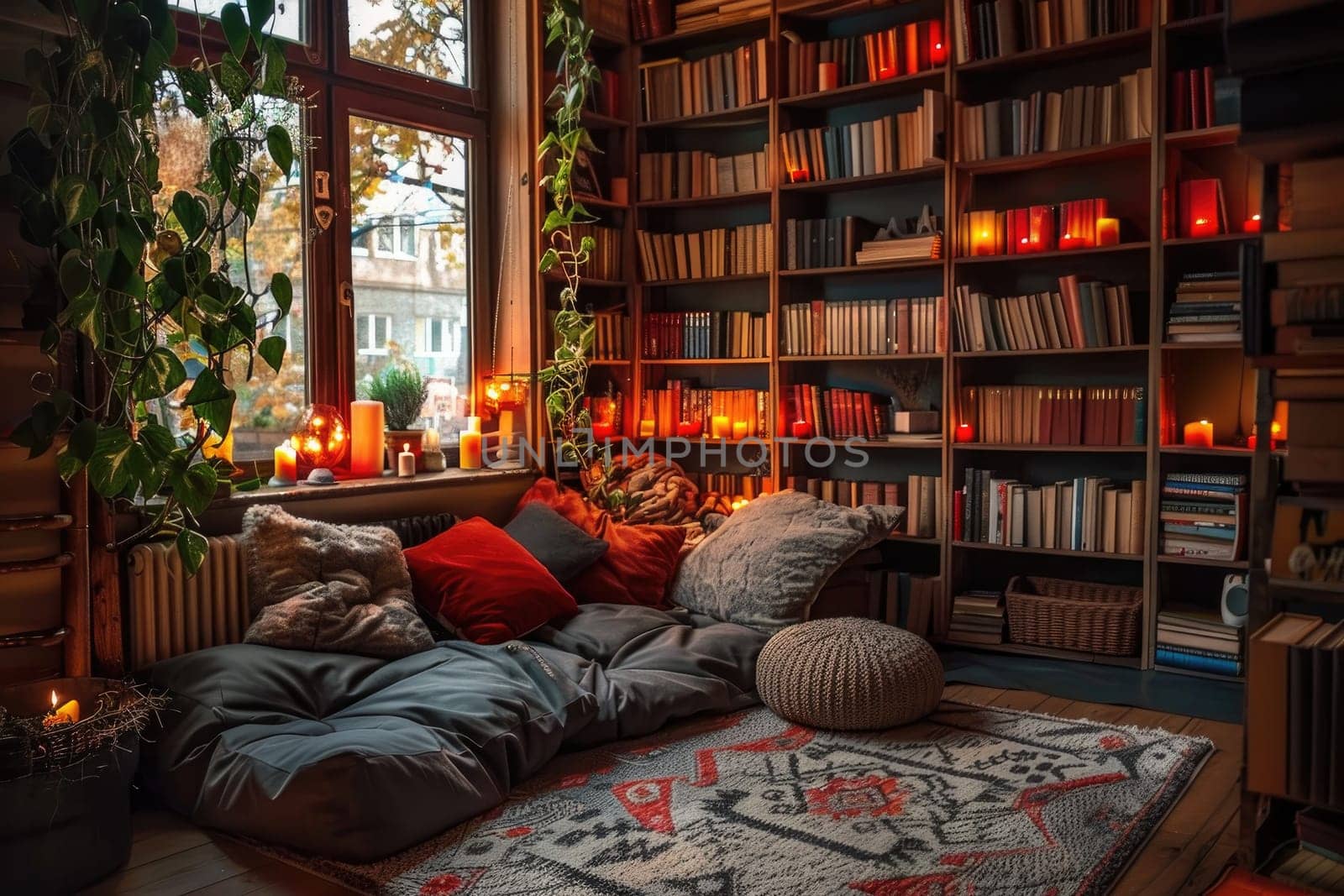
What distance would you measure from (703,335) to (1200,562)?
227 centimetres

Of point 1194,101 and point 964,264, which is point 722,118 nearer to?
point 964,264

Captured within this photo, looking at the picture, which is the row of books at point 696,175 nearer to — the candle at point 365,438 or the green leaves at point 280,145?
the candle at point 365,438

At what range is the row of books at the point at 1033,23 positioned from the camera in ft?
13.2

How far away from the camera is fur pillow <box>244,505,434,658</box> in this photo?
3.25 metres

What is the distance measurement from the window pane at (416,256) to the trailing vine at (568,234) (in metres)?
0.38

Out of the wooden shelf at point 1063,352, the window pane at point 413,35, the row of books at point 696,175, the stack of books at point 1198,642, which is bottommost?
the stack of books at point 1198,642

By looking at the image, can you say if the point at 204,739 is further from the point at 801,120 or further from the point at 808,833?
the point at 801,120

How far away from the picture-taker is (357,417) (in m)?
4.09

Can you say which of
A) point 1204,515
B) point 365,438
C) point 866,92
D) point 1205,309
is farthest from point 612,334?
point 1204,515

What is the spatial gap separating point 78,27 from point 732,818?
2415 millimetres

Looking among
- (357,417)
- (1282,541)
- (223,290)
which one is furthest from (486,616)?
(1282,541)

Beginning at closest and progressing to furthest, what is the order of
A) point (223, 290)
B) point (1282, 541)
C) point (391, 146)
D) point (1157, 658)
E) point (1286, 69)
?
point (1286, 69) < point (1282, 541) < point (223, 290) < point (1157, 658) < point (391, 146)

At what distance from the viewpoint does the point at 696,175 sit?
16.7ft

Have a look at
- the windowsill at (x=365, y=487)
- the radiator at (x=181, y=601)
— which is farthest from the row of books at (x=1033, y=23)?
the radiator at (x=181, y=601)
